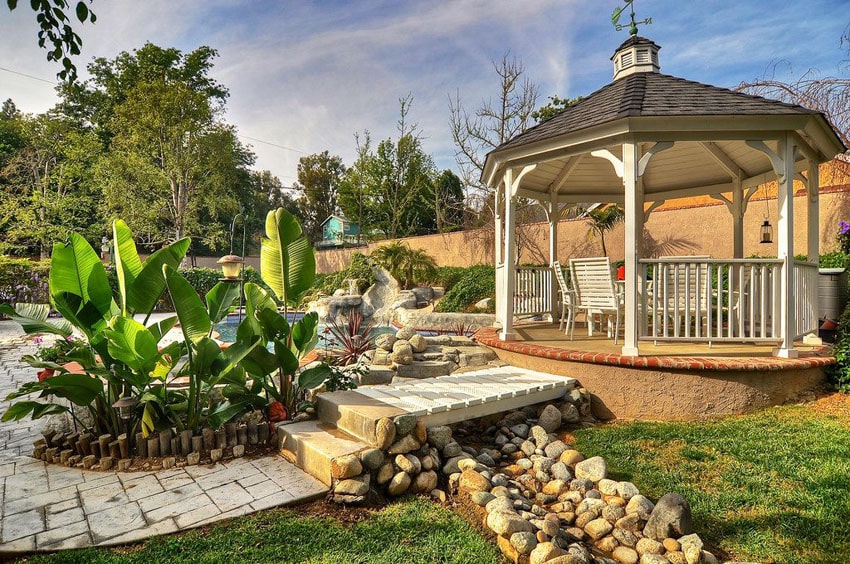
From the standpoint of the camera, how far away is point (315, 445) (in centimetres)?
345

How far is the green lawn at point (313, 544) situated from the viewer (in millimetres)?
2398

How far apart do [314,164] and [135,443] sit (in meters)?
38.1

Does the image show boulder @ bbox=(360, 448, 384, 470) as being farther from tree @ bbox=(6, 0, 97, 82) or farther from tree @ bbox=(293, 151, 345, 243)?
tree @ bbox=(293, 151, 345, 243)

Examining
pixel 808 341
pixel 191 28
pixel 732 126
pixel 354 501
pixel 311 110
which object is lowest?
pixel 354 501

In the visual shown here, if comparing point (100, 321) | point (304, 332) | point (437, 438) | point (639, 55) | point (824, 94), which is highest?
point (824, 94)

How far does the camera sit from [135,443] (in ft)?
12.0

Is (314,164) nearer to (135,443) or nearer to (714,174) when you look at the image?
(714,174)

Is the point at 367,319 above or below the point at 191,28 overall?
below

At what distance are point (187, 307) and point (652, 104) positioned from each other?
5155 millimetres

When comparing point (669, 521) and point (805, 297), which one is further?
point (805, 297)

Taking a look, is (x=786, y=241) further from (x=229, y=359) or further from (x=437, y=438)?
(x=229, y=359)

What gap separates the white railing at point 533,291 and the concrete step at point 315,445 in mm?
4362

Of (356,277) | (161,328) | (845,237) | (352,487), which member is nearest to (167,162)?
(356,277)

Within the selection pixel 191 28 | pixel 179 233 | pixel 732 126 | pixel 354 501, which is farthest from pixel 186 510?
pixel 179 233
